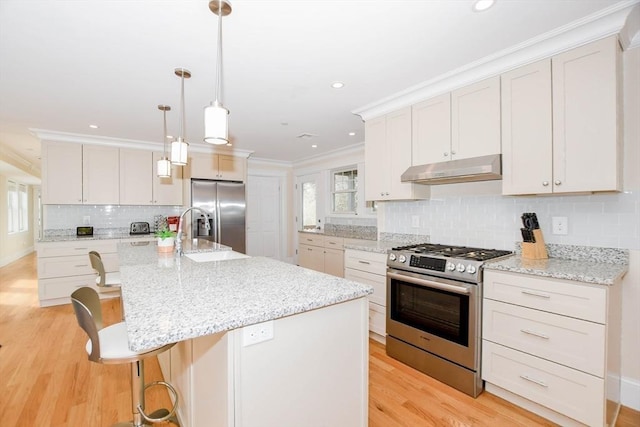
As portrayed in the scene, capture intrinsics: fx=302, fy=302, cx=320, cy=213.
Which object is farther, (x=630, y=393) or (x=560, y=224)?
(x=560, y=224)

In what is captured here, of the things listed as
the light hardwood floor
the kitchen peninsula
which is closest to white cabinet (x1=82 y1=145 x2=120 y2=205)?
the light hardwood floor

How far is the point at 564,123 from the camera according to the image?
1946 mm

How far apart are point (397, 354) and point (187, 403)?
170 centimetres

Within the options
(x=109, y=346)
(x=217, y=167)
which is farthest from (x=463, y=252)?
(x=217, y=167)

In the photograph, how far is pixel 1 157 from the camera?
5.15 m

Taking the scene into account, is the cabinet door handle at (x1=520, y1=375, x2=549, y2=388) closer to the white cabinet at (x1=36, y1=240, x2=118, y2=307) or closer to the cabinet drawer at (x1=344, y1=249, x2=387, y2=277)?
the cabinet drawer at (x1=344, y1=249, x2=387, y2=277)

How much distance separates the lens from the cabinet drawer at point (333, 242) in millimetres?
4570

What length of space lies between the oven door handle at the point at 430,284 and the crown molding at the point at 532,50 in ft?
5.22

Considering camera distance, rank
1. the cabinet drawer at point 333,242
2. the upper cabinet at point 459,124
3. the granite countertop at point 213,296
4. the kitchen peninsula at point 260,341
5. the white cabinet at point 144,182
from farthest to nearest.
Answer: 1. the white cabinet at point 144,182
2. the cabinet drawer at point 333,242
3. the upper cabinet at point 459,124
4. the kitchen peninsula at point 260,341
5. the granite countertop at point 213,296

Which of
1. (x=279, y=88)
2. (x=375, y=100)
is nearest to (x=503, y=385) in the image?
(x=375, y=100)

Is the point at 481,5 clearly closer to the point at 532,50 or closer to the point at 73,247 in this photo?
the point at 532,50

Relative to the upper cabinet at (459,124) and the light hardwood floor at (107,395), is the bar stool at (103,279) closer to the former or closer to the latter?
the light hardwood floor at (107,395)

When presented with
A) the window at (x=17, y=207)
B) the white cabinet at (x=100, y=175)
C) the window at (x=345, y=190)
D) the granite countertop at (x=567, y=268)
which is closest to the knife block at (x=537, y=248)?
the granite countertop at (x=567, y=268)

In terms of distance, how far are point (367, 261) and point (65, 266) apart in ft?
13.2
